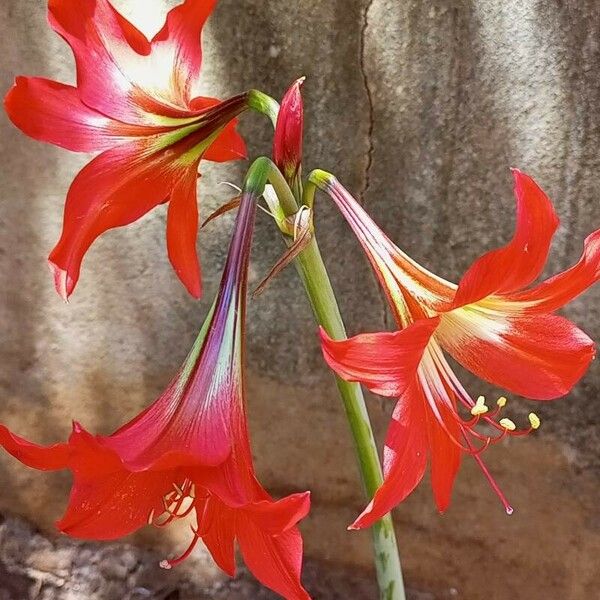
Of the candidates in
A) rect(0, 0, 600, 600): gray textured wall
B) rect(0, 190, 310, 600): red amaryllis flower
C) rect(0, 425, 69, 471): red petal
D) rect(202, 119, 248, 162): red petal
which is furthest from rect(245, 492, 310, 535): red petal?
rect(0, 0, 600, 600): gray textured wall

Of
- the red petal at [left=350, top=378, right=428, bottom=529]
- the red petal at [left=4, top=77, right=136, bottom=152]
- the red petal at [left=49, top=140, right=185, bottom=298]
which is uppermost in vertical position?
the red petal at [left=4, top=77, right=136, bottom=152]

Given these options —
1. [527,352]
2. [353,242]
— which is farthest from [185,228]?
[353,242]

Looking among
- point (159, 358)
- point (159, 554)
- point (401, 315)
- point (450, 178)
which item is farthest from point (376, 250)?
point (159, 554)

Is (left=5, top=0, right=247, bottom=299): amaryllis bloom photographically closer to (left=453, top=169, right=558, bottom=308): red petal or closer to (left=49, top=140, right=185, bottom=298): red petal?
(left=49, top=140, right=185, bottom=298): red petal

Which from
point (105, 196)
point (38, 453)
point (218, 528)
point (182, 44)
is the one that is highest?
point (182, 44)

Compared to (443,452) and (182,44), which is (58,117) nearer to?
(182,44)

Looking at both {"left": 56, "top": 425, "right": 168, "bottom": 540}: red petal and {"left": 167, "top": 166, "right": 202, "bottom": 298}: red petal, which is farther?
{"left": 167, "top": 166, "right": 202, "bottom": 298}: red petal

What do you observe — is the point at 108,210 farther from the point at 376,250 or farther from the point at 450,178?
the point at 450,178
